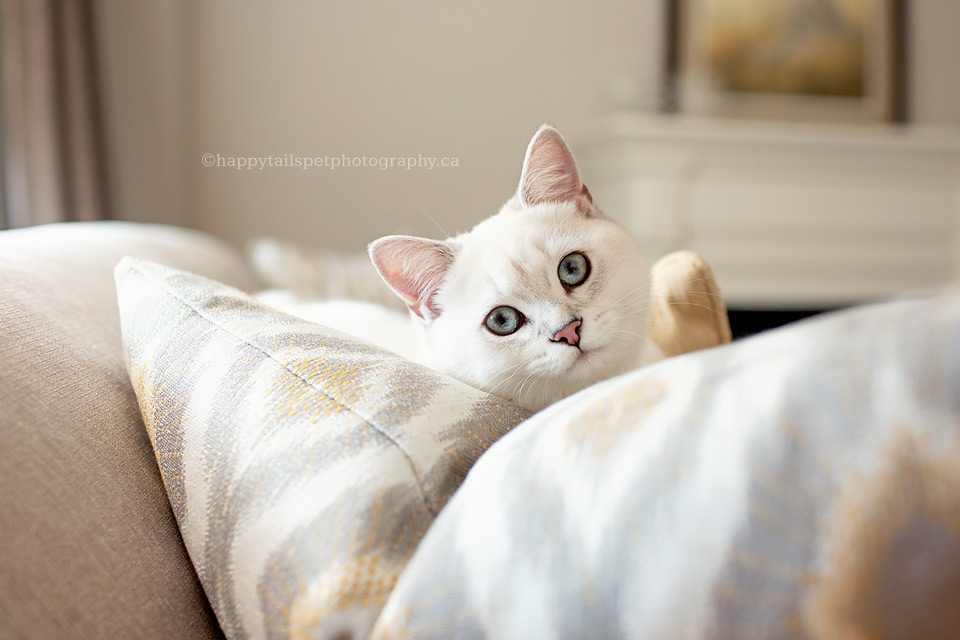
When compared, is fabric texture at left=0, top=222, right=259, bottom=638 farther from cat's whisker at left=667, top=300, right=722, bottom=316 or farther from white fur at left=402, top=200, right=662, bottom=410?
cat's whisker at left=667, top=300, right=722, bottom=316

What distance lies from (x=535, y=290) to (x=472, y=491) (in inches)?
17.0

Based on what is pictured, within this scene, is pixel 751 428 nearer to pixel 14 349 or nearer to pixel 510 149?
Answer: pixel 14 349

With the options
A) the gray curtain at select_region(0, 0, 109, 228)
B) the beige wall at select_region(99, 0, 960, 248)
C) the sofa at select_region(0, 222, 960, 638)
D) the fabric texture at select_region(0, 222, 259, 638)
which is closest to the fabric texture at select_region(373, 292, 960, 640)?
the sofa at select_region(0, 222, 960, 638)

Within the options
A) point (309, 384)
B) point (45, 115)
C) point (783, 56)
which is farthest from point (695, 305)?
point (783, 56)

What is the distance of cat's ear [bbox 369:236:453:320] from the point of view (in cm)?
87

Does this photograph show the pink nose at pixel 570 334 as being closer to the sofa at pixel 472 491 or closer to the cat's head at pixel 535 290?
the cat's head at pixel 535 290

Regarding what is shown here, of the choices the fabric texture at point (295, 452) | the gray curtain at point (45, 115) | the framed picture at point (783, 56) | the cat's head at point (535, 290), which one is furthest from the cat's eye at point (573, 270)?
the framed picture at point (783, 56)

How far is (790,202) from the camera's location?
11.0 ft

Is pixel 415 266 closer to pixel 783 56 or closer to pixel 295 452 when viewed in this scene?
pixel 295 452

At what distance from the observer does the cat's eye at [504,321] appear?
84 centimetres

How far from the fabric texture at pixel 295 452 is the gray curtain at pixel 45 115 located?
208cm

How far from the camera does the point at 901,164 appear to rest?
341 cm

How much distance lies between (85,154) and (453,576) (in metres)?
2.69

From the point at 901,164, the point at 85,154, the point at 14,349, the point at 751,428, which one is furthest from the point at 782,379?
the point at 901,164
